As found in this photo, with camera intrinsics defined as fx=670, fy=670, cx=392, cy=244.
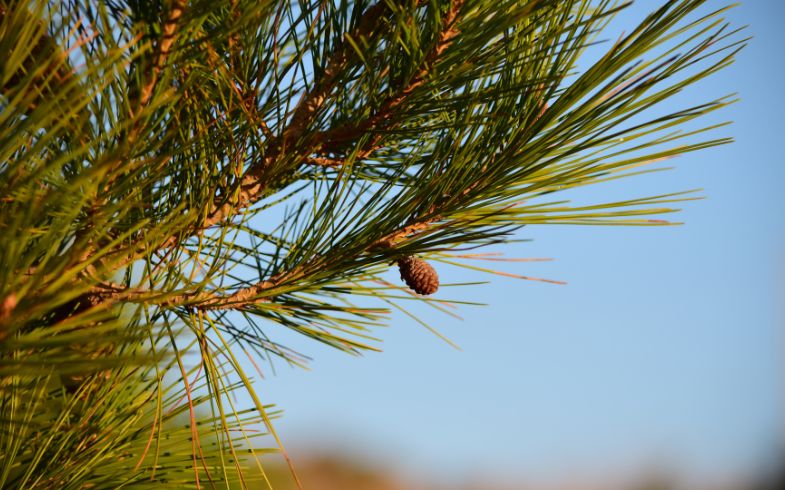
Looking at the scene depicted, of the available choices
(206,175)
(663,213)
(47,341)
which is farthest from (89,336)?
(663,213)

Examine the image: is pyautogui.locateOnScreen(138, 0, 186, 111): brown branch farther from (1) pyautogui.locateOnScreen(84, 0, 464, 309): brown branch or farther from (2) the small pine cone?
(2) the small pine cone

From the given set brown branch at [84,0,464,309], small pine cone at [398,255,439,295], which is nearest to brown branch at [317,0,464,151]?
brown branch at [84,0,464,309]

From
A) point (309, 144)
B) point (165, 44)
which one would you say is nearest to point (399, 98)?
point (309, 144)

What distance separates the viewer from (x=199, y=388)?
0.66 metres

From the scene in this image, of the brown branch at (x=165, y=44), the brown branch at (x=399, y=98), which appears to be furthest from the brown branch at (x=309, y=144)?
the brown branch at (x=165, y=44)

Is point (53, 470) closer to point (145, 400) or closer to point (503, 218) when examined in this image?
point (145, 400)

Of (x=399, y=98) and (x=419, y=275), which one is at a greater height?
(x=399, y=98)

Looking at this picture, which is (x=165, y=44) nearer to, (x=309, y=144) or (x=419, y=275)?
(x=309, y=144)

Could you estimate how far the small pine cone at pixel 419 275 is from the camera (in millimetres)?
636

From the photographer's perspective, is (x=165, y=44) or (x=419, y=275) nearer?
(x=165, y=44)

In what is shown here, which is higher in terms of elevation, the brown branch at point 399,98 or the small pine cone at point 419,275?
the brown branch at point 399,98

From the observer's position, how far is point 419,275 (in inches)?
25.0

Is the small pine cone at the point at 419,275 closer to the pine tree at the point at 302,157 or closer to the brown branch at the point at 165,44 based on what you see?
the pine tree at the point at 302,157

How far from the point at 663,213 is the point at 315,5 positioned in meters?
0.34
